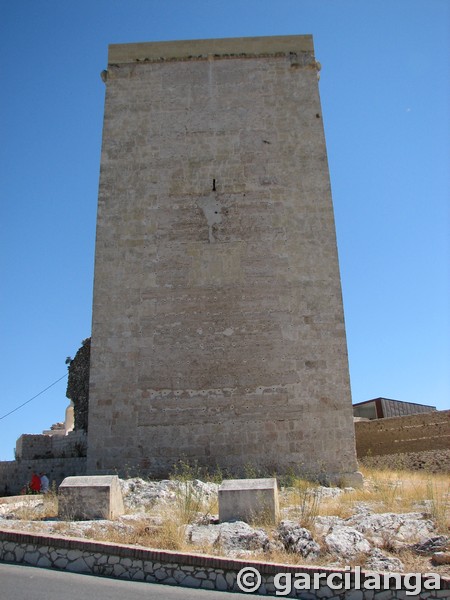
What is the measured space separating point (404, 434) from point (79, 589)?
917 centimetres

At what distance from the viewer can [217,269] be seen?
11039mm

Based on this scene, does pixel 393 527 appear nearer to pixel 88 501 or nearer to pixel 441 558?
pixel 441 558

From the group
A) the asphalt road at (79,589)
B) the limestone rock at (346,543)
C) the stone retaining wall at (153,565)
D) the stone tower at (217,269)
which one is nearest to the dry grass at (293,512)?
the limestone rock at (346,543)

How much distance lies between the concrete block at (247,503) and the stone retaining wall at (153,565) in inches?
55.8

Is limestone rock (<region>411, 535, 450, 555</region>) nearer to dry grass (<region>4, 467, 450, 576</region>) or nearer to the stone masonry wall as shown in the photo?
dry grass (<region>4, 467, 450, 576</region>)

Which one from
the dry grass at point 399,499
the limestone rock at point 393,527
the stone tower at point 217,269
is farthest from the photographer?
the stone tower at point 217,269

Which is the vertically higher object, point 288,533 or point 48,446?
point 48,446

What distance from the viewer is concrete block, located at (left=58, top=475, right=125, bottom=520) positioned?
21.7 ft

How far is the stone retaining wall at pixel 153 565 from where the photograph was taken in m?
4.66

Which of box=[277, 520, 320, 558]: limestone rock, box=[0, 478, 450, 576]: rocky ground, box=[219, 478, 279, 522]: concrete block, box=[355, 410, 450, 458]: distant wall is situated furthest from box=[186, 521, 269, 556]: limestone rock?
box=[355, 410, 450, 458]: distant wall

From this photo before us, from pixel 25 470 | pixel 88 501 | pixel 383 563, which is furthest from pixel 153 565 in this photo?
pixel 25 470

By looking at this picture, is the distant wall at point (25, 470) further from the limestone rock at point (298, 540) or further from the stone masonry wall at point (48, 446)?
the limestone rock at point (298, 540)

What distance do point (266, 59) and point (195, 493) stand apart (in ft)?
30.2

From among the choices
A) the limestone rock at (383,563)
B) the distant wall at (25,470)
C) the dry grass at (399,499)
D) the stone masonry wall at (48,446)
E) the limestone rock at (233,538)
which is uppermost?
the stone masonry wall at (48,446)
